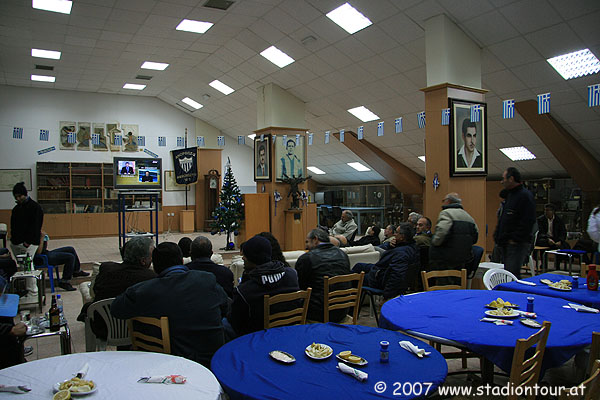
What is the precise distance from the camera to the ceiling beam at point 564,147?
27.0ft

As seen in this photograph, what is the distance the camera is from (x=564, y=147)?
27.9 feet

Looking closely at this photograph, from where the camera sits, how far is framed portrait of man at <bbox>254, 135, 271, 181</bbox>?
1045 centimetres

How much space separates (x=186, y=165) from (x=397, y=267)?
12.0 meters

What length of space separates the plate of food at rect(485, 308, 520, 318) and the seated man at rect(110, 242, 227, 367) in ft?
5.54

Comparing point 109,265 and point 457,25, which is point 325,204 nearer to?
point 457,25

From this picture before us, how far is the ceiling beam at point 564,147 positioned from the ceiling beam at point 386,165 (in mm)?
4314

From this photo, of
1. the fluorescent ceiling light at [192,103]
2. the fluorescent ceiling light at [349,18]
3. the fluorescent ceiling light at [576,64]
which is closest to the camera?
the fluorescent ceiling light at [576,64]

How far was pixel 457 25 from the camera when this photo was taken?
21.8 ft

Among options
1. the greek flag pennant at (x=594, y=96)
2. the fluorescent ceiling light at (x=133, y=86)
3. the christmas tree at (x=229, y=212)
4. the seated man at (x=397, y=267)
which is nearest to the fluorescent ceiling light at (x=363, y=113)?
the christmas tree at (x=229, y=212)

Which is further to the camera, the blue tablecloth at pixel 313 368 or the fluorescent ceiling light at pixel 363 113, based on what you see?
the fluorescent ceiling light at pixel 363 113

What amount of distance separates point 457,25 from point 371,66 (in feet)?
7.01

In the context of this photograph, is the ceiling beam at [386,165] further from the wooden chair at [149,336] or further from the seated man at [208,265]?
the wooden chair at [149,336]

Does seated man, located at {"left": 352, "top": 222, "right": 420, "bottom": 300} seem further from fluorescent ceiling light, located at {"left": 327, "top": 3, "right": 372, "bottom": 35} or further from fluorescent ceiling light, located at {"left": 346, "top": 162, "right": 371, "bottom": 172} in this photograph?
fluorescent ceiling light, located at {"left": 346, "top": 162, "right": 371, "bottom": 172}

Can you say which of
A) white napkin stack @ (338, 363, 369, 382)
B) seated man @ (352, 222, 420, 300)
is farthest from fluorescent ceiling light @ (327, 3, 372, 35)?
white napkin stack @ (338, 363, 369, 382)
